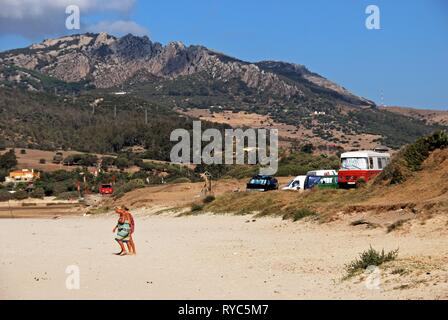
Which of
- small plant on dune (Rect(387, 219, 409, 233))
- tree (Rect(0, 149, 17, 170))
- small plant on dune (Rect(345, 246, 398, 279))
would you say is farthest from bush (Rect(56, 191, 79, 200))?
small plant on dune (Rect(345, 246, 398, 279))

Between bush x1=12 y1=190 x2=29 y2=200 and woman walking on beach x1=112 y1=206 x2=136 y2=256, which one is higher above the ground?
bush x1=12 y1=190 x2=29 y2=200

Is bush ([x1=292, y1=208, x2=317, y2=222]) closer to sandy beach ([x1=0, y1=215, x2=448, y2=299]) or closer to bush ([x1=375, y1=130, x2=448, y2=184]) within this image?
sandy beach ([x1=0, y1=215, x2=448, y2=299])

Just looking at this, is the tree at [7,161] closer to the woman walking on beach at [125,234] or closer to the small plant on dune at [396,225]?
the woman walking on beach at [125,234]

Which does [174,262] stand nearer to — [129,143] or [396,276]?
[396,276]

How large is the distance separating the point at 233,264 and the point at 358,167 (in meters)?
20.0

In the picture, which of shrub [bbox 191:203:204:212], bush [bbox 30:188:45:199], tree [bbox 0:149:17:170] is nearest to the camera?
shrub [bbox 191:203:204:212]

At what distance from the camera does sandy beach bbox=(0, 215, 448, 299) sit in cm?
1159

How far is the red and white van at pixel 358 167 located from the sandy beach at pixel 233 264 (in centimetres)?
1013

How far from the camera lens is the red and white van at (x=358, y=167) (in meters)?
34.0

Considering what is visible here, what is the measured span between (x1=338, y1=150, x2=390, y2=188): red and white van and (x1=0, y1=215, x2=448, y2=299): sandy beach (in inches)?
399
